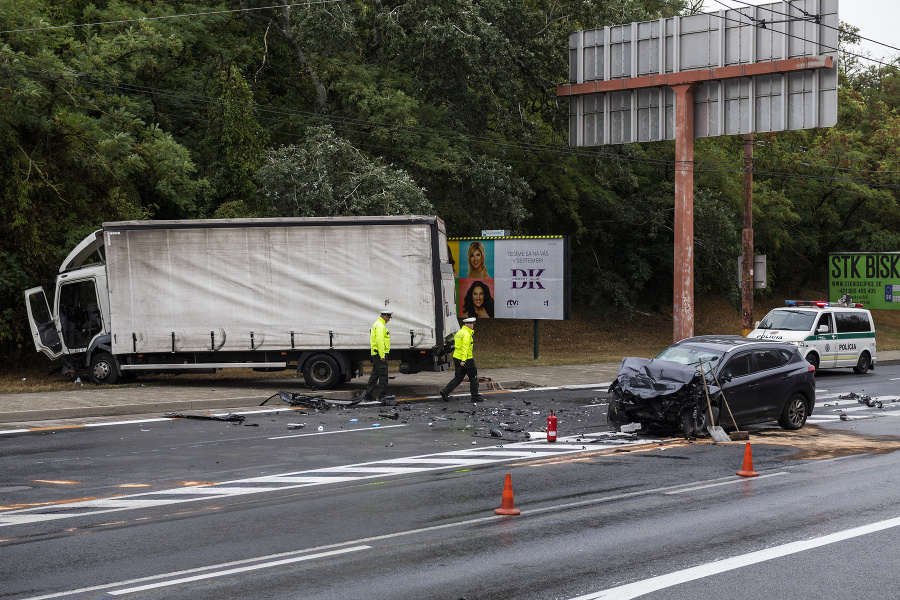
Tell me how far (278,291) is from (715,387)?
10.1 m

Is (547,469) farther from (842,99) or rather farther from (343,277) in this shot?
(842,99)

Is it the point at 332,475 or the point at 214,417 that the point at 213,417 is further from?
the point at 332,475

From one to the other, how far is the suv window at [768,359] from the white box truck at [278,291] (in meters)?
7.36

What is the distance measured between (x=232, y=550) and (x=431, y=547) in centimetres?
164

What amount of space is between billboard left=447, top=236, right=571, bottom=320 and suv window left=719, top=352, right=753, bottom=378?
12.4 m

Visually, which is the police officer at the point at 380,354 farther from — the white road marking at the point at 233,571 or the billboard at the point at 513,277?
the white road marking at the point at 233,571

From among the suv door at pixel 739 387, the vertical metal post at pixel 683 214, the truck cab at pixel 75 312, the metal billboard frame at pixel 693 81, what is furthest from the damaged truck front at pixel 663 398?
the metal billboard frame at pixel 693 81

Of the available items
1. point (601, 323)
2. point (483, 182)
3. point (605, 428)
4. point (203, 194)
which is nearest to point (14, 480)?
point (605, 428)

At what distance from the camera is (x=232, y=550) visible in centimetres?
779

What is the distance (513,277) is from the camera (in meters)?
28.3

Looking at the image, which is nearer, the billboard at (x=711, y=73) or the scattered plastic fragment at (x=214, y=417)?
the scattered plastic fragment at (x=214, y=417)

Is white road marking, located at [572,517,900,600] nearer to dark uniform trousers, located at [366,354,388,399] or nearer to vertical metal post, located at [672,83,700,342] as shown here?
dark uniform trousers, located at [366,354,388,399]

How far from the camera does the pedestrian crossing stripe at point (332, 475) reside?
9461 millimetres

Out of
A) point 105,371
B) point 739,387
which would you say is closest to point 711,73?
point 739,387
